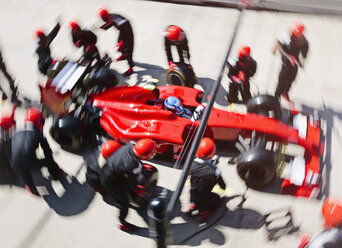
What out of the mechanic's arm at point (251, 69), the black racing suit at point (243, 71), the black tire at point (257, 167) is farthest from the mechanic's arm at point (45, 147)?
the mechanic's arm at point (251, 69)

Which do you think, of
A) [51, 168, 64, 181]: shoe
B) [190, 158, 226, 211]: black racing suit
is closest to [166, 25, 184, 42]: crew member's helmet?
[190, 158, 226, 211]: black racing suit

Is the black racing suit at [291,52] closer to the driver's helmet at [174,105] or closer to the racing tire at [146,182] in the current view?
the driver's helmet at [174,105]

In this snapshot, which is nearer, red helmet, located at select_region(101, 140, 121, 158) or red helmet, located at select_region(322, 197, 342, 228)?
red helmet, located at select_region(322, 197, 342, 228)

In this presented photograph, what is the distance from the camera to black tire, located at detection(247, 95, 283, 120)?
5141 mm

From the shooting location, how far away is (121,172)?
13.1ft

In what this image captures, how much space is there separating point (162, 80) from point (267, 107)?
2.35 m

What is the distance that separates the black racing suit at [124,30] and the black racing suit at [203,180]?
134 inches

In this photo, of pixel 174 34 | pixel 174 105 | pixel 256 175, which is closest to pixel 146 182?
pixel 174 105

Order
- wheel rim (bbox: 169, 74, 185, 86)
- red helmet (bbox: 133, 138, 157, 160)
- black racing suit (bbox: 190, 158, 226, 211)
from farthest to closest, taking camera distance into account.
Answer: wheel rim (bbox: 169, 74, 185, 86)
black racing suit (bbox: 190, 158, 226, 211)
red helmet (bbox: 133, 138, 157, 160)

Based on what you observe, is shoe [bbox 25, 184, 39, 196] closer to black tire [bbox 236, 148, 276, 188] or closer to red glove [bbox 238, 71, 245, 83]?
black tire [bbox 236, 148, 276, 188]

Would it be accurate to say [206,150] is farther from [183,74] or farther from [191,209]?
[183,74]

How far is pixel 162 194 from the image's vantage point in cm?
484

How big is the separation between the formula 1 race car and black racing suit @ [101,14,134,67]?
5.07 ft

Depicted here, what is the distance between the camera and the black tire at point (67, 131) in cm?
491
